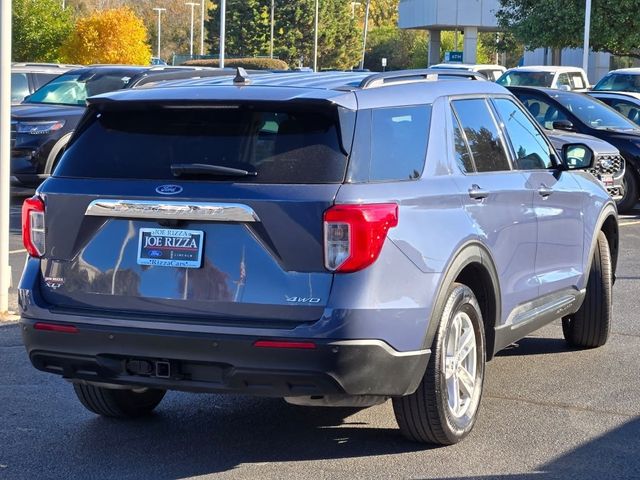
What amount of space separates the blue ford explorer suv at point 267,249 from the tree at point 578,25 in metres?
36.5

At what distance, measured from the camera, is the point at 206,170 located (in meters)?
5.28

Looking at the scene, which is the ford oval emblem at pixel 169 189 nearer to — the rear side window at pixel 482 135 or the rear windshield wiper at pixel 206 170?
the rear windshield wiper at pixel 206 170

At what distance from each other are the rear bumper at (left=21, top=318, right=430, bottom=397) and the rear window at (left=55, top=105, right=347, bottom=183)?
2.34ft

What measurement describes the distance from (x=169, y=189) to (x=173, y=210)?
109 mm

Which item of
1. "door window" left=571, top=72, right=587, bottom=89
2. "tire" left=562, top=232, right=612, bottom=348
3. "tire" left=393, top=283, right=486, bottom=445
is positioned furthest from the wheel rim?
"door window" left=571, top=72, right=587, bottom=89

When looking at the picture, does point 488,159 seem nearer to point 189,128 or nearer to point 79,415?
point 189,128

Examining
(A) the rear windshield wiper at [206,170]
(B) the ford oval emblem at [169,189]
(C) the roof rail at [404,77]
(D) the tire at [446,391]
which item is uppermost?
(C) the roof rail at [404,77]

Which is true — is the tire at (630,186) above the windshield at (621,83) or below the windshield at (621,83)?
below

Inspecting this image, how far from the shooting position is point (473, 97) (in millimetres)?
6613

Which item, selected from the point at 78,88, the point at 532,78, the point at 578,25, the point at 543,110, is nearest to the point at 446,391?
the point at 543,110

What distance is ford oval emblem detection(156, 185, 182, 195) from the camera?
5281 millimetres

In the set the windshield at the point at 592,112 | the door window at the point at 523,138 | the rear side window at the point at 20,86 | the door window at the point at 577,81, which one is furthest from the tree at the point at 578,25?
the door window at the point at 523,138

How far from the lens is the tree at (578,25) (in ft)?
135

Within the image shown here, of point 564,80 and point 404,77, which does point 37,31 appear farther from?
point 404,77
